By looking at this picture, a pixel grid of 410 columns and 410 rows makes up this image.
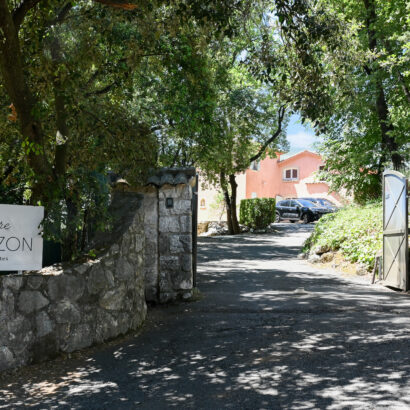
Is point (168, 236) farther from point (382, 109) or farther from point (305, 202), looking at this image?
point (305, 202)

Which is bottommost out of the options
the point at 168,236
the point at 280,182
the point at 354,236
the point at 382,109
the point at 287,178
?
the point at 354,236

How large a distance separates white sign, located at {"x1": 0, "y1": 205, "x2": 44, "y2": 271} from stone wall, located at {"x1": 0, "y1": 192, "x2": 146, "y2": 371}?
0.75 feet

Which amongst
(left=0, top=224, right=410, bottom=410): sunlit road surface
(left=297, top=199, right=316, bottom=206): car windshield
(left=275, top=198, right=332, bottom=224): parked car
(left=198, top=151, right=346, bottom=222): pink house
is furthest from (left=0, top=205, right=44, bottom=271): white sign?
(left=198, top=151, right=346, bottom=222): pink house

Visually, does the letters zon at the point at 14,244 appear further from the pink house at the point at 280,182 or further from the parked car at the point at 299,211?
the pink house at the point at 280,182

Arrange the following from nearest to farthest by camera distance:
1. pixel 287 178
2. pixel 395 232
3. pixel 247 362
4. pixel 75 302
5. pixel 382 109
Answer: pixel 247 362
pixel 75 302
pixel 395 232
pixel 382 109
pixel 287 178

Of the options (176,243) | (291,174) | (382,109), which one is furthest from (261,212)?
(291,174)

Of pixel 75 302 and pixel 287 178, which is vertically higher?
pixel 287 178

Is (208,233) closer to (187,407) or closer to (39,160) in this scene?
(39,160)

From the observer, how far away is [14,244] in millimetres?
5355

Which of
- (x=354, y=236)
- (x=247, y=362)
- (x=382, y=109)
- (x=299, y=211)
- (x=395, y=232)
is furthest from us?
(x=299, y=211)

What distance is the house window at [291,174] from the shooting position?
46062mm

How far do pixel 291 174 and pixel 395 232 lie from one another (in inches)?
1455

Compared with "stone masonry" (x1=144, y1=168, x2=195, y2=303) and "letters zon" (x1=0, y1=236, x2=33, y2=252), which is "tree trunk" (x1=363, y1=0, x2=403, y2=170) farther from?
"letters zon" (x1=0, y1=236, x2=33, y2=252)

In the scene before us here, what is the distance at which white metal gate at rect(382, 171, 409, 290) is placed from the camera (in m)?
9.56
